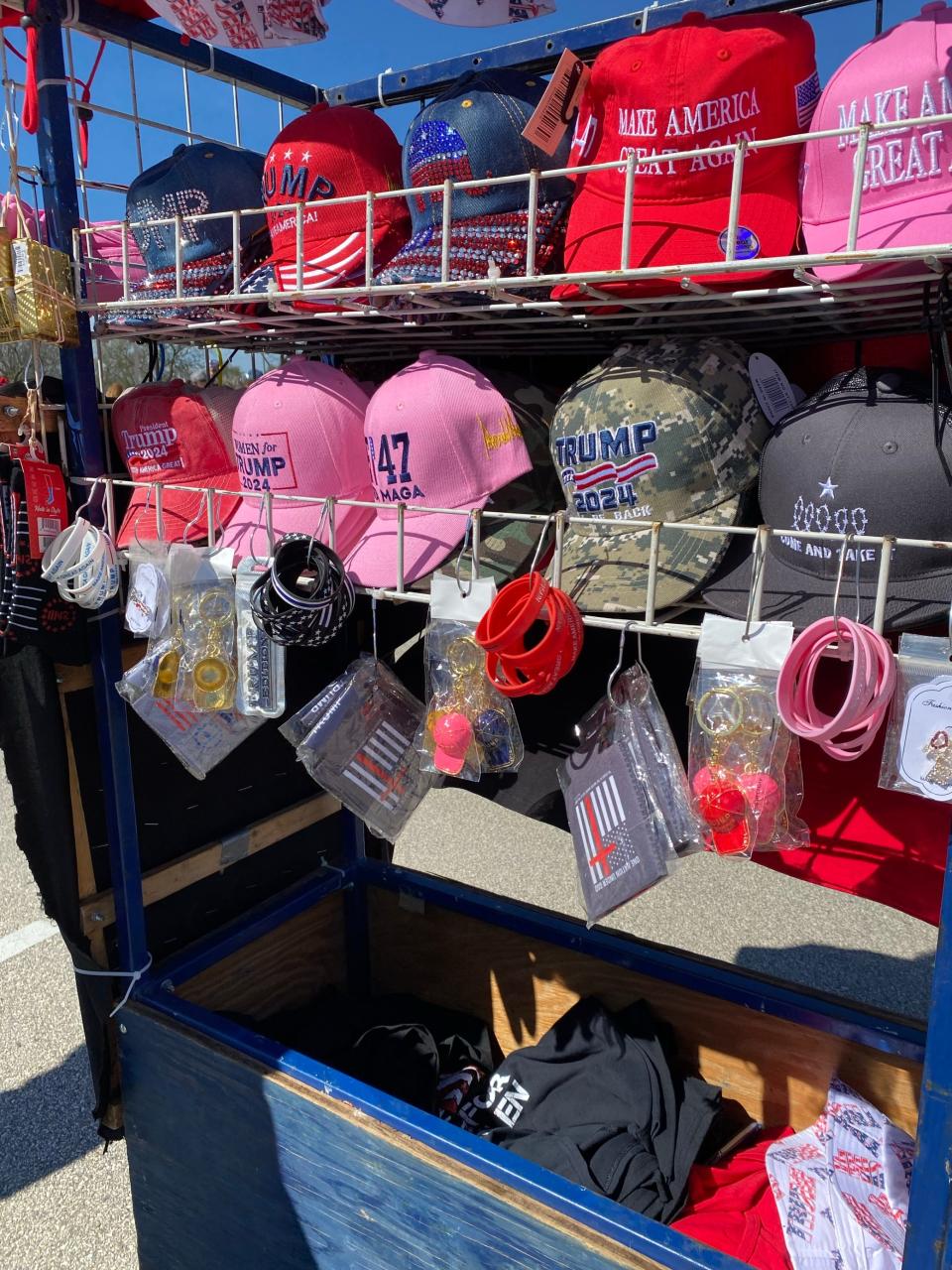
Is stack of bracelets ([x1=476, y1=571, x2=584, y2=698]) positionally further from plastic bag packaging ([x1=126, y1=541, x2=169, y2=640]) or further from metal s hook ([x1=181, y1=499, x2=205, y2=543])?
metal s hook ([x1=181, y1=499, x2=205, y2=543])

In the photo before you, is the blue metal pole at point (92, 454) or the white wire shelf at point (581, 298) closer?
the white wire shelf at point (581, 298)

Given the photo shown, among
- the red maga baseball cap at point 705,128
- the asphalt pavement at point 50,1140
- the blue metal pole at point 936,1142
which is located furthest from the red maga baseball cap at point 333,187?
the asphalt pavement at point 50,1140

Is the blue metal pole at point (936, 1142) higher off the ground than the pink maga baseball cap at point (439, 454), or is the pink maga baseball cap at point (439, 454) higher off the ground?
the pink maga baseball cap at point (439, 454)

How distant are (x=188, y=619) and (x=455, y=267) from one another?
2.00 feet

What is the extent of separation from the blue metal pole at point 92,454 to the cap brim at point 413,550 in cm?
49

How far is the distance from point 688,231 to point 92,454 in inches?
36.4

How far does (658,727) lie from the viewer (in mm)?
1013

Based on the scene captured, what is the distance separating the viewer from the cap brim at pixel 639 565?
0.95m

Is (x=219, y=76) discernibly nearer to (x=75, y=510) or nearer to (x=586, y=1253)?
(x=75, y=510)

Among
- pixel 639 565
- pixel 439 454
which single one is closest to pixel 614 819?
pixel 639 565

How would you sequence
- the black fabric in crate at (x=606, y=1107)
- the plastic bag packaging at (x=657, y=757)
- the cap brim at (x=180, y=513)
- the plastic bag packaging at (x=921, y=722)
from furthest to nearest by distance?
the cap brim at (x=180, y=513), the black fabric in crate at (x=606, y=1107), the plastic bag packaging at (x=657, y=757), the plastic bag packaging at (x=921, y=722)

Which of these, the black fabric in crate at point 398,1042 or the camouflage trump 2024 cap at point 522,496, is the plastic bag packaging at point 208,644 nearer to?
the camouflage trump 2024 cap at point 522,496

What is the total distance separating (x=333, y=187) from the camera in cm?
123

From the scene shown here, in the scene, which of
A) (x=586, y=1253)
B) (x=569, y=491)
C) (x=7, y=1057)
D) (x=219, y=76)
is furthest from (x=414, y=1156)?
(x=219, y=76)
